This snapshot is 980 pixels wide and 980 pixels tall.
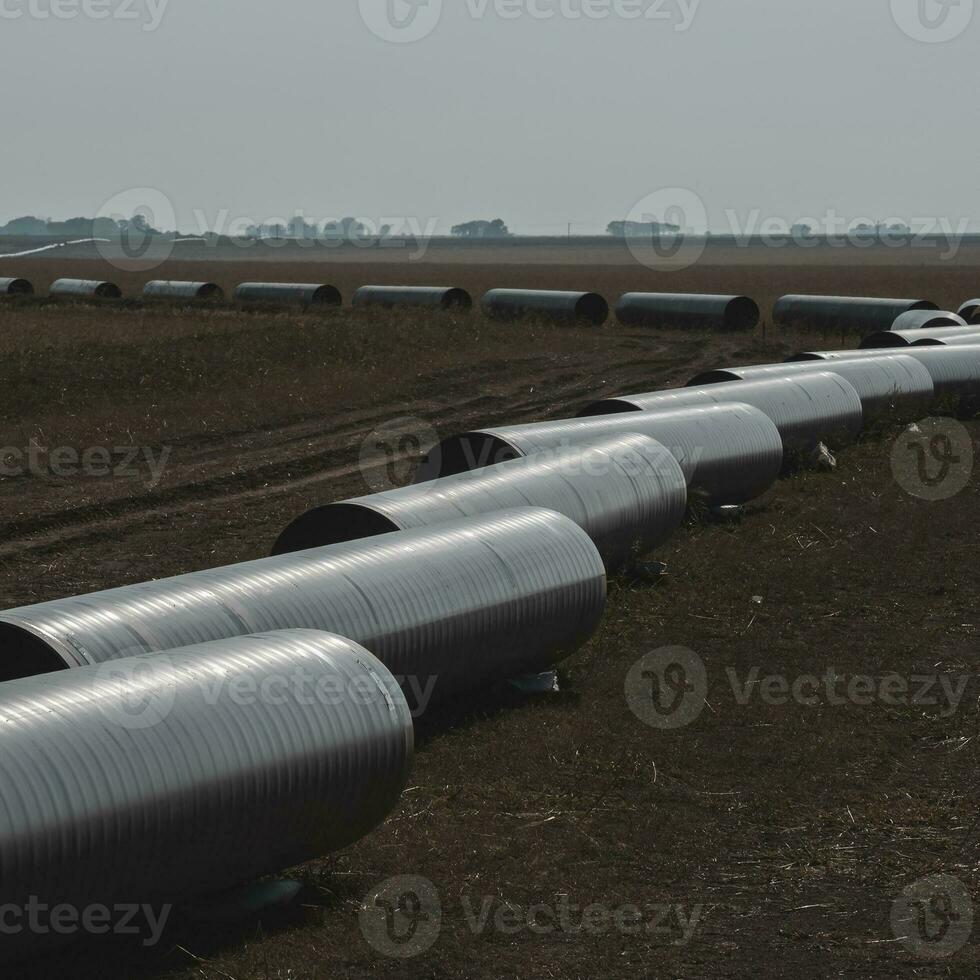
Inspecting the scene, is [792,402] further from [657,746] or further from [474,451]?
[657,746]

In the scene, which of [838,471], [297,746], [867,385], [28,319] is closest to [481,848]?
[297,746]

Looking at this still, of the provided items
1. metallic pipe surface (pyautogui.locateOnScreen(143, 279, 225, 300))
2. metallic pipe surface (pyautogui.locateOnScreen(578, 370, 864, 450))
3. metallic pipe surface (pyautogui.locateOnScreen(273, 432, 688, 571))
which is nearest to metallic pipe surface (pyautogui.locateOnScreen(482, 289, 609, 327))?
metallic pipe surface (pyautogui.locateOnScreen(143, 279, 225, 300))

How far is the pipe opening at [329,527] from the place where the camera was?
1184cm

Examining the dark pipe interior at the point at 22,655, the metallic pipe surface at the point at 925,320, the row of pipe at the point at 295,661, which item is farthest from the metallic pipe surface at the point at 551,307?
the dark pipe interior at the point at 22,655

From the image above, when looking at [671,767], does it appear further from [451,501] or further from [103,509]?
[103,509]

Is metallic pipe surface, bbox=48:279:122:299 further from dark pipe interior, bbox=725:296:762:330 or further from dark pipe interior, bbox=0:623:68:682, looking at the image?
dark pipe interior, bbox=0:623:68:682

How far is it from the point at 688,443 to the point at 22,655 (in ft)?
33.2

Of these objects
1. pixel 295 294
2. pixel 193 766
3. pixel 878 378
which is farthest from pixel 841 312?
pixel 193 766

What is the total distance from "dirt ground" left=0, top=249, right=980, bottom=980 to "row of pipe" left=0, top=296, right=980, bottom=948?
59cm

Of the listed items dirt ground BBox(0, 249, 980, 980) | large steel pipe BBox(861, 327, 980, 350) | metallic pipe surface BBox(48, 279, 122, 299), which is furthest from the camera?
metallic pipe surface BBox(48, 279, 122, 299)

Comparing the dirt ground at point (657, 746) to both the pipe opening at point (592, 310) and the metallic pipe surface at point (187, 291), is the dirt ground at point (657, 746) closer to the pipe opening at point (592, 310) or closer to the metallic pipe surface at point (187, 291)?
the pipe opening at point (592, 310)

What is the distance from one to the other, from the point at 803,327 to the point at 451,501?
1142 inches

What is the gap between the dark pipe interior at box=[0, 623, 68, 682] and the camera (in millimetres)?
8180

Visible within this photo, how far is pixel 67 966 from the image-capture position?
6793mm
